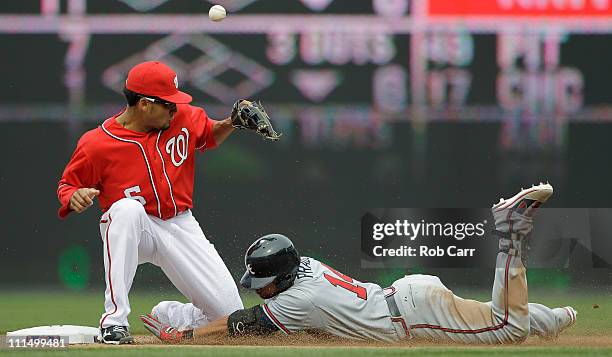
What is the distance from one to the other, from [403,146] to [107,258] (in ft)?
13.0

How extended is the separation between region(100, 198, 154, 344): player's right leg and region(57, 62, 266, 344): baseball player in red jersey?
2cm

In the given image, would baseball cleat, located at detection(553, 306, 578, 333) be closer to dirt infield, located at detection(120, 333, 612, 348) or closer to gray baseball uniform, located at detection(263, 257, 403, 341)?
dirt infield, located at detection(120, 333, 612, 348)

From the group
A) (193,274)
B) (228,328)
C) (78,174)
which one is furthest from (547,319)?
(78,174)

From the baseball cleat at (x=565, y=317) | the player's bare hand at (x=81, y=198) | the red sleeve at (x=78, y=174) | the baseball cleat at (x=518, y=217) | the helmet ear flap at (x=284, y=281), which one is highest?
the red sleeve at (x=78, y=174)

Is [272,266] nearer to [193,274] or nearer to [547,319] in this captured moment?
[193,274]

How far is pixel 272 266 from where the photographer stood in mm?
5457

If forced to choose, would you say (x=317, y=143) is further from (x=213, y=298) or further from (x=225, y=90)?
(x=213, y=298)

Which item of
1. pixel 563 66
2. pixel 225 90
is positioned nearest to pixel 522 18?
pixel 563 66

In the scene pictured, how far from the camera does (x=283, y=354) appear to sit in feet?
16.4

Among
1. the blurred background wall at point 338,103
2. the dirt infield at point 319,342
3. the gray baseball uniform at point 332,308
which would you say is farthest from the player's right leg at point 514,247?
the blurred background wall at point 338,103

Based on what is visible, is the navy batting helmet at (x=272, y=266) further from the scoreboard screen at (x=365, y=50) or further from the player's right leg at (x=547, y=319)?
the scoreboard screen at (x=365, y=50)

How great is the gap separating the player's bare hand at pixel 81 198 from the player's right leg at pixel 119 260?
116 millimetres

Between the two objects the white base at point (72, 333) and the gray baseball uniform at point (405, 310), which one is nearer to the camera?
the gray baseball uniform at point (405, 310)

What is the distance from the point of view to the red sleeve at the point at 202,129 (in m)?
6.07
